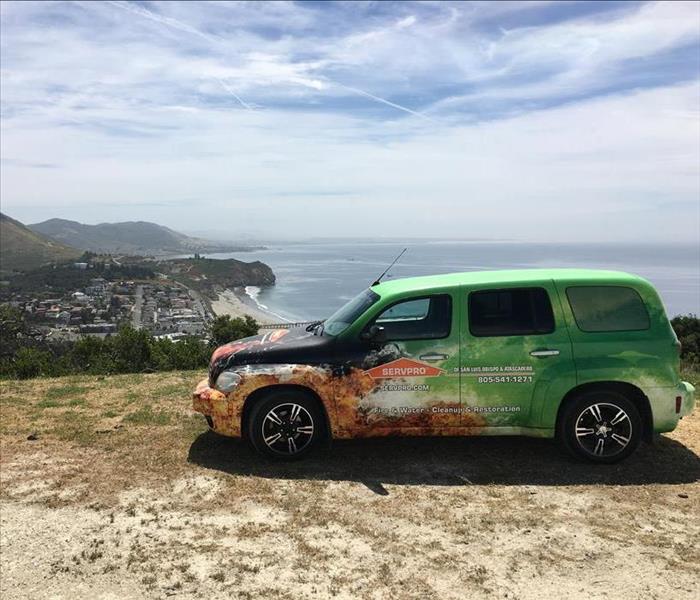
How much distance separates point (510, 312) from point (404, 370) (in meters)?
1.16

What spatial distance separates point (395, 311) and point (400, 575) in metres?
2.57

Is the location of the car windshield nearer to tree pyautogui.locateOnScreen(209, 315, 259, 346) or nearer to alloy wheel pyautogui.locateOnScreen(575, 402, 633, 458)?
alloy wheel pyautogui.locateOnScreen(575, 402, 633, 458)

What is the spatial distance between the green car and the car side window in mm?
10

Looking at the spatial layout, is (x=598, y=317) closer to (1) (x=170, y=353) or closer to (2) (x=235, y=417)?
(2) (x=235, y=417)

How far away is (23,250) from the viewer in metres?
142

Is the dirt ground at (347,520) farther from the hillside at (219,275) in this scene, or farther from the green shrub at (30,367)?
the hillside at (219,275)

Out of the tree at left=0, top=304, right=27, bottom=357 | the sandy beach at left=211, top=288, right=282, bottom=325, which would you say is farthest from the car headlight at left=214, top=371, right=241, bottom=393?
the sandy beach at left=211, top=288, right=282, bottom=325

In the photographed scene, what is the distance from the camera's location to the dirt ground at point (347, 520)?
3.60 meters

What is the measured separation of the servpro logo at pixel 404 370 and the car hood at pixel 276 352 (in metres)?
0.52

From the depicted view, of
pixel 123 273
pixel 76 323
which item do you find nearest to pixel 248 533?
pixel 76 323

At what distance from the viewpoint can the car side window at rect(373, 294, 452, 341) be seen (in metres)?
5.41

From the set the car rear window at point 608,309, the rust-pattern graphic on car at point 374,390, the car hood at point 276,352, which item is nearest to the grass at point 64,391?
the car hood at point 276,352

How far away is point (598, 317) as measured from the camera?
17.5 ft

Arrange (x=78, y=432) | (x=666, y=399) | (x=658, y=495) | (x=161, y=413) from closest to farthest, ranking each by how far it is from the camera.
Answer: (x=658, y=495) → (x=666, y=399) → (x=78, y=432) → (x=161, y=413)
